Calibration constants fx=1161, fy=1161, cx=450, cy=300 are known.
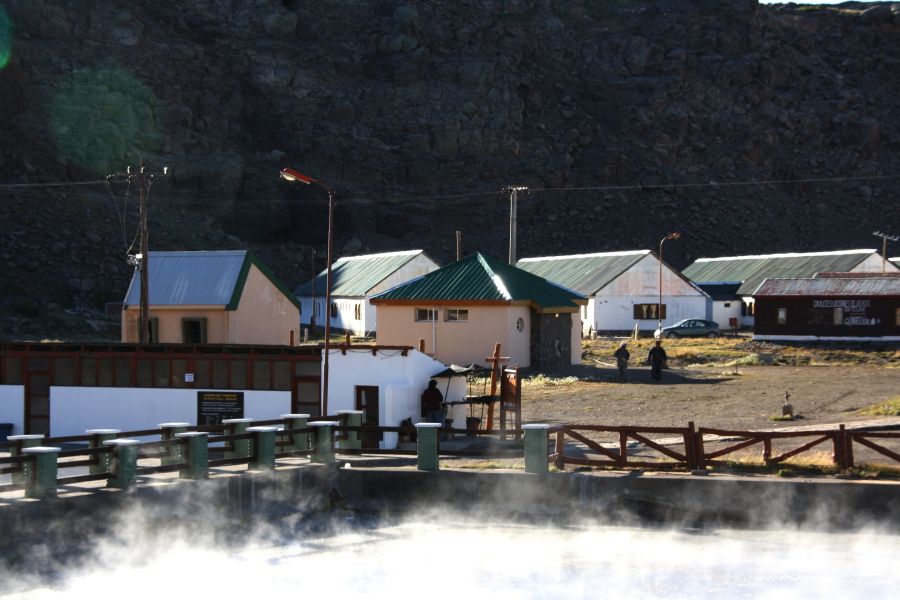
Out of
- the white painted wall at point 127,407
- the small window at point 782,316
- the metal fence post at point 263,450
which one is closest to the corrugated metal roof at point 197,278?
the white painted wall at point 127,407

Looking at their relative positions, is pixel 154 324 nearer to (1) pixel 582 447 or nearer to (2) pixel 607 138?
(1) pixel 582 447

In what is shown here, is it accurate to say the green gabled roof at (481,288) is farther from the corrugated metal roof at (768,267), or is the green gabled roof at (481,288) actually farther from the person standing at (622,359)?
the corrugated metal roof at (768,267)

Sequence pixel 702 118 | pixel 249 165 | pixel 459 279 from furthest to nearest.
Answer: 1. pixel 702 118
2. pixel 249 165
3. pixel 459 279

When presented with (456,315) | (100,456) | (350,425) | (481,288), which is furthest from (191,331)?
(100,456)

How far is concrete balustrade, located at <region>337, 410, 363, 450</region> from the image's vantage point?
23.8 metres

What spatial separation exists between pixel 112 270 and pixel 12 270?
6.23 metres

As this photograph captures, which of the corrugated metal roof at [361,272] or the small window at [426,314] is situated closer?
the small window at [426,314]

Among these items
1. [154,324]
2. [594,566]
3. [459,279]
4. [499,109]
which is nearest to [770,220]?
[499,109]

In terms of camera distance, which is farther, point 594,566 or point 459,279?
point 459,279

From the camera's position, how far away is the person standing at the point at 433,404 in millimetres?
25391

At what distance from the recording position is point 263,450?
2089 cm

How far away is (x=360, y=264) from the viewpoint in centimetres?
7000

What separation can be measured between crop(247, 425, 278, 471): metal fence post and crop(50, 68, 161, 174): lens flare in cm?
7334

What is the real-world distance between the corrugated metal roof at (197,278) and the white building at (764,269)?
112 feet
